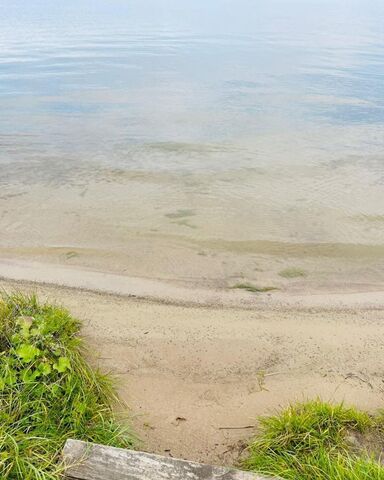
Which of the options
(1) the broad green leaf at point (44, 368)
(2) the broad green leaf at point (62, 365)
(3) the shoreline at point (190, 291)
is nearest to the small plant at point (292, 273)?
(3) the shoreline at point (190, 291)

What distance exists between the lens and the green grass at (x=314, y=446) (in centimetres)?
281

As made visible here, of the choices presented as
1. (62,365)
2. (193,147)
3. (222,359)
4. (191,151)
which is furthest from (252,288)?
(193,147)

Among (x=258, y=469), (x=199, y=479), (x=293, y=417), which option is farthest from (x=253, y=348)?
(x=199, y=479)

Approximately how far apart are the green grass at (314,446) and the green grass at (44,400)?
0.99m

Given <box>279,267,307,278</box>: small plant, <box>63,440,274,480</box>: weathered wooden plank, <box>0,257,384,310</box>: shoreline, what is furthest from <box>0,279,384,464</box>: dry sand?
<box>279,267,307,278</box>: small plant

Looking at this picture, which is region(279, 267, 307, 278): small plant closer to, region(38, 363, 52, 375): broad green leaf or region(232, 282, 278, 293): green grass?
region(232, 282, 278, 293): green grass

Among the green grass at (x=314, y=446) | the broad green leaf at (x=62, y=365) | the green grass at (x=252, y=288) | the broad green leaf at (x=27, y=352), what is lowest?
the green grass at (x=252, y=288)

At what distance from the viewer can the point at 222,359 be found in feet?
14.1

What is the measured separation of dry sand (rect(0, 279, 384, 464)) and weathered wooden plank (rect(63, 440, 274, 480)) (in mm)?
512

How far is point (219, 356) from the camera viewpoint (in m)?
4.34

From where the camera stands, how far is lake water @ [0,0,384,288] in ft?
24.2

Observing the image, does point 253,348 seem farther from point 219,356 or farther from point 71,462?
point 71,462

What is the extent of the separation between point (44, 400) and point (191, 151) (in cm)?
810

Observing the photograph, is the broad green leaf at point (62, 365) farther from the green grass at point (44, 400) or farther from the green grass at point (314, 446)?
the green grass at point (314, 446)
